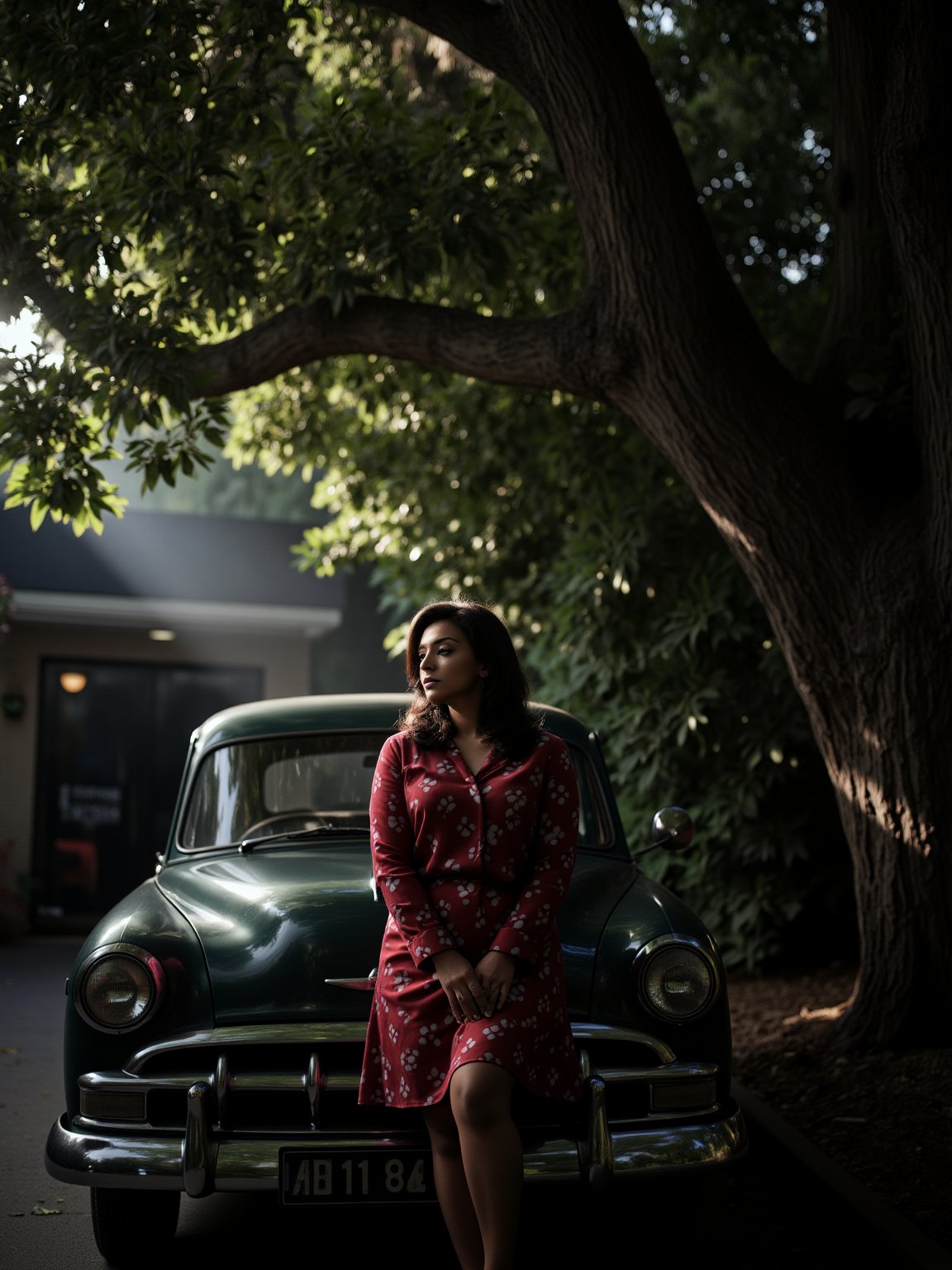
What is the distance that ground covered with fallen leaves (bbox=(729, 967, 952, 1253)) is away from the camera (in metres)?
4.43

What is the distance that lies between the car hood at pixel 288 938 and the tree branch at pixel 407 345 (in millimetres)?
2919

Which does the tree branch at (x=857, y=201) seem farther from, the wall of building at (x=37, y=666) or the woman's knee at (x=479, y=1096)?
the wall of building at (x=37, y=666)

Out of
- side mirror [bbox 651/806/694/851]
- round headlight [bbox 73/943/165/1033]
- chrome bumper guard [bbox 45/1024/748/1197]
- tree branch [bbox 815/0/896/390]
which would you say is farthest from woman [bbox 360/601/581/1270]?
tree branch [bbox 815/0/896/390]

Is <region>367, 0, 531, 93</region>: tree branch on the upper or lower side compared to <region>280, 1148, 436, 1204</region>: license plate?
upper

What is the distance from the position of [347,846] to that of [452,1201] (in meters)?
1.54

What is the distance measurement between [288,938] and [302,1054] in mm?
320

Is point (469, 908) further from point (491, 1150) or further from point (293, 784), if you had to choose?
point (293, 784)

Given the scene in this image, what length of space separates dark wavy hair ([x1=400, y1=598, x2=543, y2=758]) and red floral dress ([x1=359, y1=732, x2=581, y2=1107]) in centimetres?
5

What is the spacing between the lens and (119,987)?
11.9ft

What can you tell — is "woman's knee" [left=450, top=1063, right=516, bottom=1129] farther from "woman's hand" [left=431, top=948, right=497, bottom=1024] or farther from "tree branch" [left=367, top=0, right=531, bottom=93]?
"tree branch" [left=367, top=0, right=531, bottom=93]

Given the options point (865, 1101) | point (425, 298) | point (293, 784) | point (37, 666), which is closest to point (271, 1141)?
point (293, 784)

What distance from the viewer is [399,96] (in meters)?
8.06

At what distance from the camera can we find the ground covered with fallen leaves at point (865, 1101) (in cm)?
443

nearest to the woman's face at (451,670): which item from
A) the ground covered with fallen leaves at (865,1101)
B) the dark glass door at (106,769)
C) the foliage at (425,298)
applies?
the ground covered with fallen leaves at (865,1101)
